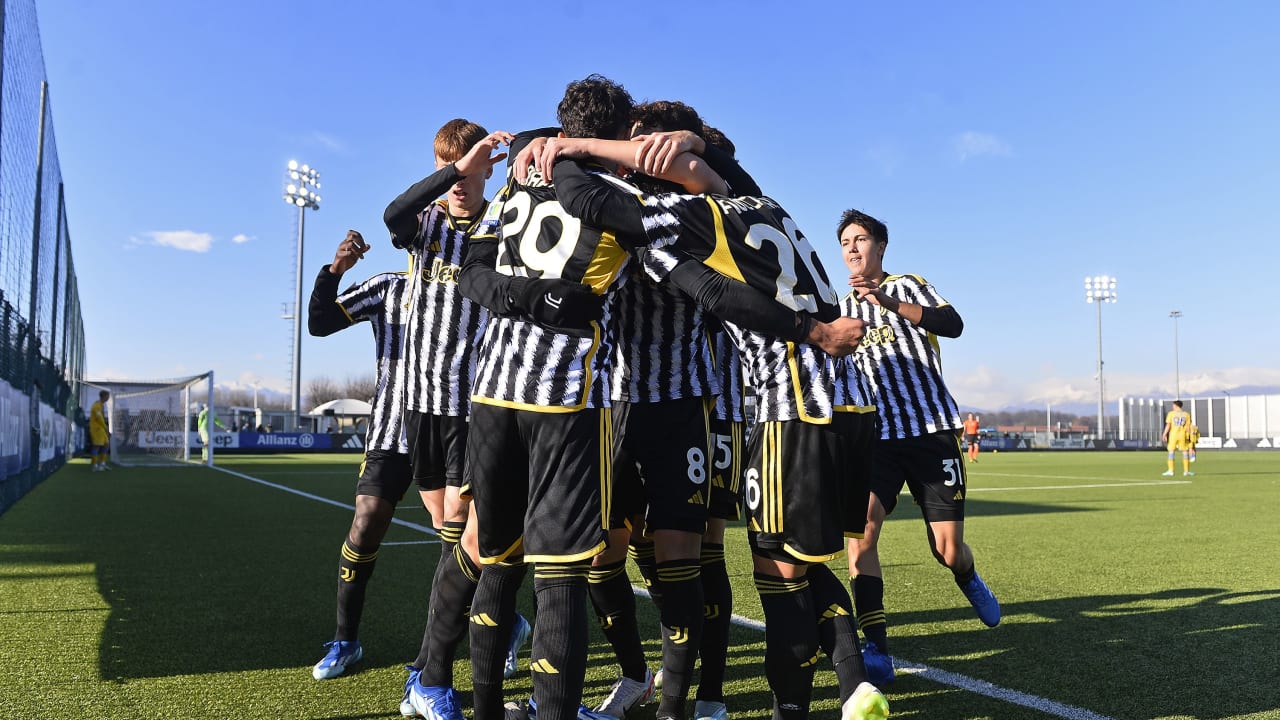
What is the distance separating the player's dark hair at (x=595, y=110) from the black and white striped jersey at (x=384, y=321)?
4.90 ft

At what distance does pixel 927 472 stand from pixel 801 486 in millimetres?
1869

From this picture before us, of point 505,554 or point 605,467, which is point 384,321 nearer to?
point 505,554

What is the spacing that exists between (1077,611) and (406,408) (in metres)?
3.97

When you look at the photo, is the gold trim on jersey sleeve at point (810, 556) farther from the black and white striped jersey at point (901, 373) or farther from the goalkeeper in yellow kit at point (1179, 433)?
the goalkeeper in yellow kit at point (1179, 433)

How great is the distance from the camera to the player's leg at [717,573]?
3148 mm

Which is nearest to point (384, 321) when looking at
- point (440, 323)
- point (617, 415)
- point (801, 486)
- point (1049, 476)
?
point (440, 323)

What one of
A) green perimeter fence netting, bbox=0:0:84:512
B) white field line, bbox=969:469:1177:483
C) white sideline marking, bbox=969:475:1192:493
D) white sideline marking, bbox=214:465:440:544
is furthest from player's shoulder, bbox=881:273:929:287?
white field line, bbox=969:469:1177:483

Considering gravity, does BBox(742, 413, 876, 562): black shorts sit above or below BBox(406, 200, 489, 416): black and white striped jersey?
below

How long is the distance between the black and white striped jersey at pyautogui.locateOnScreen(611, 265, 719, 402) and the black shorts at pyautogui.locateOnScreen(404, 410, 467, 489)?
889mm

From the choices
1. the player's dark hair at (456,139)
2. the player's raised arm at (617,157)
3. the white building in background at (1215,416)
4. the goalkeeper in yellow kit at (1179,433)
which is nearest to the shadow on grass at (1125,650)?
the player's raised arm at (617,157)

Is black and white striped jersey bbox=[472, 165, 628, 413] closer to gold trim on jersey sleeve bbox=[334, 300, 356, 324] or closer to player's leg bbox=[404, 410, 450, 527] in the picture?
player's leg bbox=[404, 410, 450, 527]

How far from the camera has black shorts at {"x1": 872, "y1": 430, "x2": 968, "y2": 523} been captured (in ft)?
14.4

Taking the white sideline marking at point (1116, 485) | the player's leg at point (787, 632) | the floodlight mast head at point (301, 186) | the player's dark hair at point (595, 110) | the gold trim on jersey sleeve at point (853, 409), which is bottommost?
the white sideline marking at point (1116, 485)

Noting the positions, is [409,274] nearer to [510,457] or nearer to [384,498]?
[384,498]
